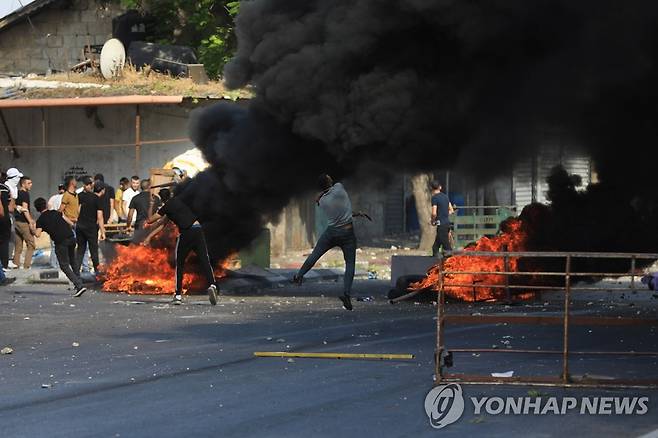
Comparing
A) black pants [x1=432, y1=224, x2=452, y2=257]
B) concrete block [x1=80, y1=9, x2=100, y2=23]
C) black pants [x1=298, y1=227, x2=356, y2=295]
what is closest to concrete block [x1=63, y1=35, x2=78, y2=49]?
concrete block [x1=80, y1=9, x2=100, y2=23]

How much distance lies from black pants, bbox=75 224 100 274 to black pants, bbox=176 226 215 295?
3.78 metres

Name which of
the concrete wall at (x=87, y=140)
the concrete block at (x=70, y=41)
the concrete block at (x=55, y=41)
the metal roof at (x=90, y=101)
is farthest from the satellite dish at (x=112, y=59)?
the concrete block at (x=55, y=41)

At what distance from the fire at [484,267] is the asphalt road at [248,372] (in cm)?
87

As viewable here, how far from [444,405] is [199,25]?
25542mm

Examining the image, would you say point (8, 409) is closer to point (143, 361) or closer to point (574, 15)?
point (143, 361)

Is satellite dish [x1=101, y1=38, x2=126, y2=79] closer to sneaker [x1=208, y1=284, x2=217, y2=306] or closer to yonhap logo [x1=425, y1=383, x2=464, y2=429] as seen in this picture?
sneaker [x1=208, y1=284, x2=217, y2=306]

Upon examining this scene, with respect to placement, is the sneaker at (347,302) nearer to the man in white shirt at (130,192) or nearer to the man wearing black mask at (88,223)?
the man wearing black mask at (88,223)

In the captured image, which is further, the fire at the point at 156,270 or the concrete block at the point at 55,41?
the concrete block at the point at 55,41

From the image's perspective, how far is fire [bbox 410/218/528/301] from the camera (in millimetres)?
16781

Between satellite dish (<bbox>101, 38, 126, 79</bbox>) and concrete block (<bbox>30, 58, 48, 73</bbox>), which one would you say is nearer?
satellite dish (<bbox>101, 38, 126, 79</bbox>)

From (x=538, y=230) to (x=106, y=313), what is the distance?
21.1 feet

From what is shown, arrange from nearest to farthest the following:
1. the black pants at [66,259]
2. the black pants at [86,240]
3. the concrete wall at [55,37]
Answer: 1. the black pants at [66,259]
2. the black pants at [86,240]
3. the concrete wall at [55,37]

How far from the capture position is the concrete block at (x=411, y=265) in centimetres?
1823

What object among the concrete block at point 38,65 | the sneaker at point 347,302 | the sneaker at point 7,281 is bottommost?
the sneaker at point 347,302
